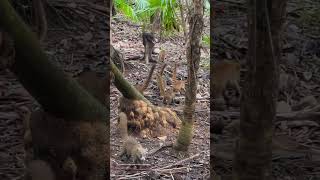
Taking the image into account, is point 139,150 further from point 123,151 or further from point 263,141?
point 263,141

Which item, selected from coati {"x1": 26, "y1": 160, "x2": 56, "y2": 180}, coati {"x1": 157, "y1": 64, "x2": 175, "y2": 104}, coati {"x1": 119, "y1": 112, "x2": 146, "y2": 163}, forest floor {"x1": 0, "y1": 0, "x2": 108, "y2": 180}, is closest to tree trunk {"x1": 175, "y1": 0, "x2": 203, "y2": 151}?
coati {"x1": 119, "y1": 112, "x2": 146, "y2": 163}

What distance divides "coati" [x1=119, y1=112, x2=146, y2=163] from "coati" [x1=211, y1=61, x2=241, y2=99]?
5.99 feet

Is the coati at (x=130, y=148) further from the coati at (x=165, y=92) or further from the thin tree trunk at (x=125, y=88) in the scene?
the coati at (x=165, y=92)

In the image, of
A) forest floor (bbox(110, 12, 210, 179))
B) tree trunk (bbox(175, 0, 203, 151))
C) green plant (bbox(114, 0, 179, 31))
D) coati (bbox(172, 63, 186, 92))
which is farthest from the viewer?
coati (bbox(172, 63, 186, 92))

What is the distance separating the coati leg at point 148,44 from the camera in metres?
5.21

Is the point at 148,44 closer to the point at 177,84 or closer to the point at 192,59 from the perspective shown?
A: the point at 177,84

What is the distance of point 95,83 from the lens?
271 centimetres

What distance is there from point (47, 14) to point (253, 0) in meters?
1.02

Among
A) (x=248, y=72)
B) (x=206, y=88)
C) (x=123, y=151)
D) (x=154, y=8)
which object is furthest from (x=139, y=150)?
(x=248, y=72)

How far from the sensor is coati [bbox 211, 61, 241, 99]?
270cm

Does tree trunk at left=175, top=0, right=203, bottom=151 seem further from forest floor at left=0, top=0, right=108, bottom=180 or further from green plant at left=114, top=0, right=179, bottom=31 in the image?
forest floor at left=0, top=0, right=108, bottom=180

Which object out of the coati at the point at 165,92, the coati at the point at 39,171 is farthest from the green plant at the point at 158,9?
the coati at the point at 39,171

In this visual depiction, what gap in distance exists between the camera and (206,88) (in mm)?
5805

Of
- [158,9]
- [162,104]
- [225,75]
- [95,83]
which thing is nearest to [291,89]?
[225,75]
